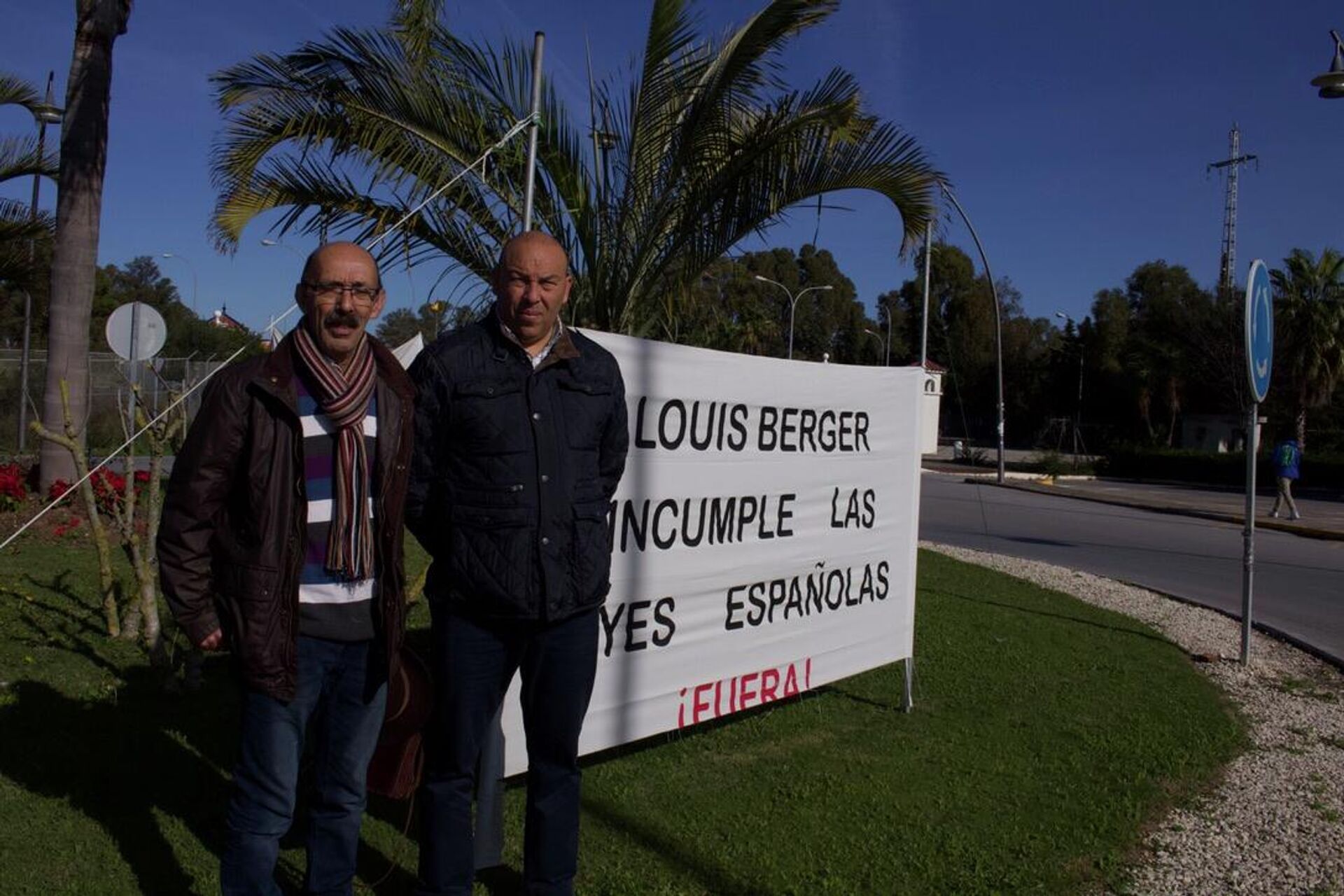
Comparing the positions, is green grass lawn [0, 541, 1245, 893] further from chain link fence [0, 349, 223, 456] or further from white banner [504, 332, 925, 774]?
chain link fence [0, 349, 223, 456]

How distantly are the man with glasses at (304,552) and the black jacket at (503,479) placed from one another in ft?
0.45

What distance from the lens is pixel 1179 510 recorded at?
2202cm

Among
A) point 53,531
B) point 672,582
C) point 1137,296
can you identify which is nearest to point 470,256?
point 672,582

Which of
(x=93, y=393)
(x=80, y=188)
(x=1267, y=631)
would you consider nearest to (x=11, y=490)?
(x=80, y=188)

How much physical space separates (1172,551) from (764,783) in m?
11.9

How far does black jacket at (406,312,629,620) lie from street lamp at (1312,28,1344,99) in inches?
513

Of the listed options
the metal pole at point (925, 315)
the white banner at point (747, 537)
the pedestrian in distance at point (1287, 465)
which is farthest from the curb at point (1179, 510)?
the white banner at point (747, 537)

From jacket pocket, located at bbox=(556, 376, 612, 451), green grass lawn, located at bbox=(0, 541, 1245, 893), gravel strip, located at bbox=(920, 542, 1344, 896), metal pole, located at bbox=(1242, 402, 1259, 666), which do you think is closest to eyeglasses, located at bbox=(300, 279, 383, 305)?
jacket pocket, located at bbox=(556, 376, 612, 451)

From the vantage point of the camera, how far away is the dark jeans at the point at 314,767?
253 cm

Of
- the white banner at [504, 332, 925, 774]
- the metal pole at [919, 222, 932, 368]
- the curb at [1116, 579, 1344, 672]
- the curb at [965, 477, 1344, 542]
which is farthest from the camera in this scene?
the curb at [965, 477, 1344, 542]

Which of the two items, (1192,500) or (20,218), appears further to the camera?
(1192,500)

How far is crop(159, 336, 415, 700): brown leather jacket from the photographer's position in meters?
2.45

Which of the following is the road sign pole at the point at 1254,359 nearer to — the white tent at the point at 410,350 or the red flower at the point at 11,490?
the white tent at the point at 410,350

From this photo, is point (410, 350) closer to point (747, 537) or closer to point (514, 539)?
point (514, 539)
